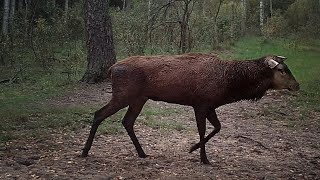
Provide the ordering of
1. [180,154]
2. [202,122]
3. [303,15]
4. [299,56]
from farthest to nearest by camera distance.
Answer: [303,15] < [299,56] < [180,154] < [202,122]

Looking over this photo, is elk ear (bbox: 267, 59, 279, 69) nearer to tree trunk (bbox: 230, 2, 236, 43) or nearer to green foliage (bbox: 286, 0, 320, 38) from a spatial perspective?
tree trunk (bbox: 230, 2, 236, 43)

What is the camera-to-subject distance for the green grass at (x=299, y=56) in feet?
44.0

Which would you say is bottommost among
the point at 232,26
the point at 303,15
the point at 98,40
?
the point at 232,26

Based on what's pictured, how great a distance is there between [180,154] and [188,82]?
3.98 ft

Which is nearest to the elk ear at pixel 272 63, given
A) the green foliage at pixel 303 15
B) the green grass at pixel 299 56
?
the green grass at pixel 299 56

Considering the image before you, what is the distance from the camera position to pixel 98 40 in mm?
13711

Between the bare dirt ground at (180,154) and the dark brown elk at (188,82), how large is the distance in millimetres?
366

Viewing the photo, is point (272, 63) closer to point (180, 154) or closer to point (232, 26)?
point (180, 154)

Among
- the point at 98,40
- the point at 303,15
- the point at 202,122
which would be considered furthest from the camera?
the point at 303,15

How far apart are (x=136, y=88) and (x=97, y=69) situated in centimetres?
710

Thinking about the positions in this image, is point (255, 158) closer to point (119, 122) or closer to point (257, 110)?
point (119, 122)

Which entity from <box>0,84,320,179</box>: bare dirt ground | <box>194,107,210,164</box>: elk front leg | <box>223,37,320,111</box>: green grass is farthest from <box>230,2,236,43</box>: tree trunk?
<box>194,107,210,164</box>: elk front leg

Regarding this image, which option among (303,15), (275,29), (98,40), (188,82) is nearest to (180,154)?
(188,82)

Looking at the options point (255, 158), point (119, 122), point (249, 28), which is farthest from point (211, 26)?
point (255, 158)
